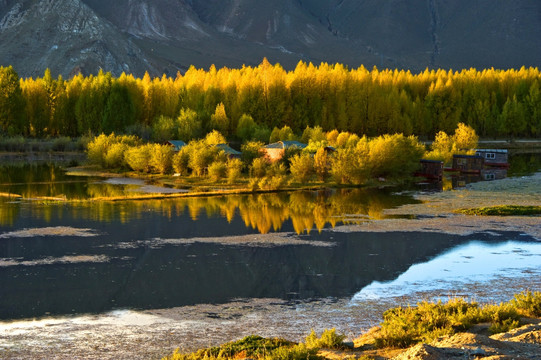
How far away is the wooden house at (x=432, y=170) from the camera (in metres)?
72.2

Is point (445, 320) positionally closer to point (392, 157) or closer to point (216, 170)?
point (216, 170)

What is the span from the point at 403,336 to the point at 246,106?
97.5 m

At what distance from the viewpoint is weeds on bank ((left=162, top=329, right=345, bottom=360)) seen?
1638cm

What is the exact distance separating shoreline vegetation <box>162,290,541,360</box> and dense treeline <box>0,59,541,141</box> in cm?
7846

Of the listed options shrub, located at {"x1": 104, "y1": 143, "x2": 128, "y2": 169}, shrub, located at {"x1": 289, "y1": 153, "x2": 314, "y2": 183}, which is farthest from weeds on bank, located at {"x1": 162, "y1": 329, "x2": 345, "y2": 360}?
shrub, located at {"x1": 104, "y1": 143, "x2": 128, "y2": 169}

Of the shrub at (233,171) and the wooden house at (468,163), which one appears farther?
the wooden house at (468,163)

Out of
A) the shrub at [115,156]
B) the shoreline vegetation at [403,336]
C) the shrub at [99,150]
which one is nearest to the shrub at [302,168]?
the shrub at [115,156]

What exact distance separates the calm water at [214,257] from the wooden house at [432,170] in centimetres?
2573

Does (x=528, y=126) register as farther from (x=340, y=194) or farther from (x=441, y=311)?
(x=441, y=311)

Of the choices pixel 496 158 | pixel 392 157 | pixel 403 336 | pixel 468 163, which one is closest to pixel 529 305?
pixel 403 336

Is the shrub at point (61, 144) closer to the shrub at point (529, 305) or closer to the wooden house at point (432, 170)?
the wooden house at point (432, 170)

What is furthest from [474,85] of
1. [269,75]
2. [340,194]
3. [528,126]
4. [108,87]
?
[340,194]

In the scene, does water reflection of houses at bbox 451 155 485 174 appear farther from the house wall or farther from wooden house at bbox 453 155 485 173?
the house wall

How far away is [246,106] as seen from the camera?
11394 centimetres
